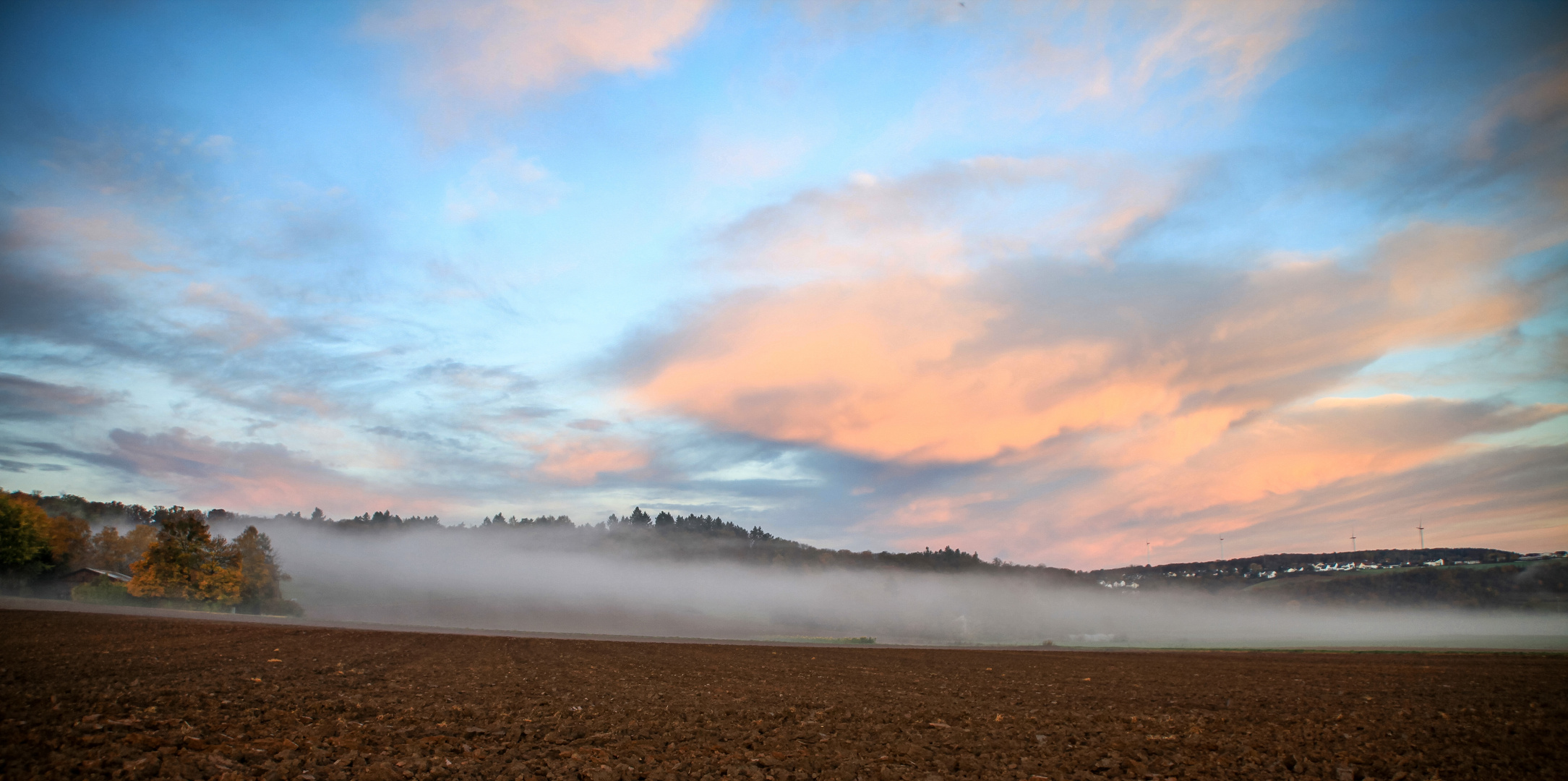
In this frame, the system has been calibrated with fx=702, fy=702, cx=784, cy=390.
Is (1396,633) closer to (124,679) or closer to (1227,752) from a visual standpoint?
(1227,752)

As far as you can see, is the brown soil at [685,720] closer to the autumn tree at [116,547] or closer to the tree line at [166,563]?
the tree line at [166,563]

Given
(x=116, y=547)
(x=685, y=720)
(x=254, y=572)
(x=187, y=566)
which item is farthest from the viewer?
(x=116, y=547)

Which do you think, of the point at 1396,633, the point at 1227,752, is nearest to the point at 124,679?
the point at 1227,752

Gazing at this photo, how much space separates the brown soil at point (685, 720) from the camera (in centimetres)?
1229

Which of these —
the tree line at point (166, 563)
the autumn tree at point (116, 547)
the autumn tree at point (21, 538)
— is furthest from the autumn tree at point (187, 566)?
the autumn tree at point (116, 547)

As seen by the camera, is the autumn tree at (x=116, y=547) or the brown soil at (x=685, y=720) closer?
the brown soil at (x=685, y=720)

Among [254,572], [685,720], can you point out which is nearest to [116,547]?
[254,572]

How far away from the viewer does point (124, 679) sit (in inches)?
762

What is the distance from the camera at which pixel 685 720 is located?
61.5 ft

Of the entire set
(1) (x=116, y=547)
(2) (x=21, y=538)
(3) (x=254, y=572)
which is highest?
(2) (x=21, y=538)

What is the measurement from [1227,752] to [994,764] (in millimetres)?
6018

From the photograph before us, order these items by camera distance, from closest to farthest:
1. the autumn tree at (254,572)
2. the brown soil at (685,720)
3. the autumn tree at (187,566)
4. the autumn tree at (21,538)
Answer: the brown soil at (685,720) < the autumn tree at (21,538) < the autumn tree at (187,566) < the autumn tree at (254,572)

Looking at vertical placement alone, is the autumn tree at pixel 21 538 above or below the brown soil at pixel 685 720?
above

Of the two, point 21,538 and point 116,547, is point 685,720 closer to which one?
point 21,538
